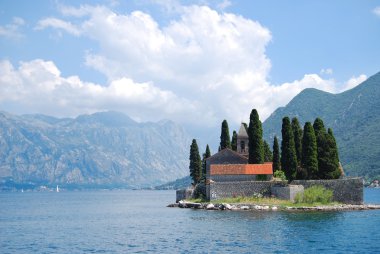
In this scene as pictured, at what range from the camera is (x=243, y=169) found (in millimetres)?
81812

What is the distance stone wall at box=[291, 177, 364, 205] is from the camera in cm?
7550

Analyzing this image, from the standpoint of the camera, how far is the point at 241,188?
79.7 metres

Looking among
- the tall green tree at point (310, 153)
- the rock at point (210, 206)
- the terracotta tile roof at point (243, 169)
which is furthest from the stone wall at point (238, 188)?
the tall green tree at point (310, 153)

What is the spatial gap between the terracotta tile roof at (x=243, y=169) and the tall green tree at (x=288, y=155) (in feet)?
8.78

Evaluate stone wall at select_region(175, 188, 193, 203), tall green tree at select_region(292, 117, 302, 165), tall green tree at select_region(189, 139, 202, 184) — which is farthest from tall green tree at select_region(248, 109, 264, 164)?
tall green tree at select_region(189, 139, 202, 184)

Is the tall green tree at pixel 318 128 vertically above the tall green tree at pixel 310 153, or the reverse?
the tall green tree at pixel 318 128

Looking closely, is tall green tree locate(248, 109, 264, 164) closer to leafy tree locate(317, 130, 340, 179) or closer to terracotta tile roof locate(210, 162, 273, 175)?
terracotta tile roof locate(210, 162, 273, 175)

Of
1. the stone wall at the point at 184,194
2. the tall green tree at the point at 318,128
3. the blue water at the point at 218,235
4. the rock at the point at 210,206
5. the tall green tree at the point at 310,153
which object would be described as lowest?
the blue water at the point at 218,235

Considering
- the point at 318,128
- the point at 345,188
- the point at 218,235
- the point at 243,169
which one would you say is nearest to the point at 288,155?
the point at 243,169

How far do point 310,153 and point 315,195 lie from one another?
270 inches

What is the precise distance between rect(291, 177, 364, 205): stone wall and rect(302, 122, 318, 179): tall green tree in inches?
122

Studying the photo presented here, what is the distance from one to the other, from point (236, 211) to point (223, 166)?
10864mm

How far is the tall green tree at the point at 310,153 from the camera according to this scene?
77812 millimetres

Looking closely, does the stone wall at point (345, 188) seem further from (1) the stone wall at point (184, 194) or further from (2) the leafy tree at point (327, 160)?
(1) the stone wall at point (184, 194)
